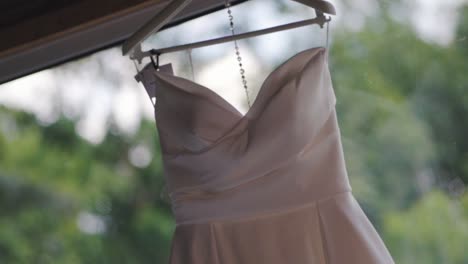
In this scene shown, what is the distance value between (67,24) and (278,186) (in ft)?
3.30

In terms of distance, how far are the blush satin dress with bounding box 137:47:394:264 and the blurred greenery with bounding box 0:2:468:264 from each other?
63 cm

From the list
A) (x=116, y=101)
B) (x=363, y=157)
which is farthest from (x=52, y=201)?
(x=363, y=157)

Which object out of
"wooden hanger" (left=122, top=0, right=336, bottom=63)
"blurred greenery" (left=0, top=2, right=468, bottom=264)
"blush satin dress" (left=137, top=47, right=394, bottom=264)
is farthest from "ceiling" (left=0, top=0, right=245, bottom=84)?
"blush satin dress" (left=137, top=47, right=394, bottom=264)

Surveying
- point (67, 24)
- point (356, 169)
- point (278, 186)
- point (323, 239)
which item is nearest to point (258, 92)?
point (278, 186)

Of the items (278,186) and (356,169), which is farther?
(356,169)

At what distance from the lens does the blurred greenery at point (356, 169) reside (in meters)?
1.91

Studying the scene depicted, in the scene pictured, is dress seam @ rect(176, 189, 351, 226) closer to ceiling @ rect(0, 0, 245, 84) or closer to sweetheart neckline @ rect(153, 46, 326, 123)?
sweetheart neckline @ rect(153, 46, 326, 123)

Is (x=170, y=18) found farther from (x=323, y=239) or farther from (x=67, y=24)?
(x=67, y=24)

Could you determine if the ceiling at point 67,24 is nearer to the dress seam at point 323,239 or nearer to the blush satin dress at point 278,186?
the blush satin dress at point 278,186

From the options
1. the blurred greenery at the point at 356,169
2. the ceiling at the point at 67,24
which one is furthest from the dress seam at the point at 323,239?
the ceiling at the point at 67,24

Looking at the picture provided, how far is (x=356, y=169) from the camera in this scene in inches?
79.5

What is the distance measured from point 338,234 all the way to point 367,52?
2.85 ft

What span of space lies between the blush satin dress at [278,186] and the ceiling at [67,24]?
682 millimetres

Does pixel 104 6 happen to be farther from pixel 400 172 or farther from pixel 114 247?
pixel 400 172
